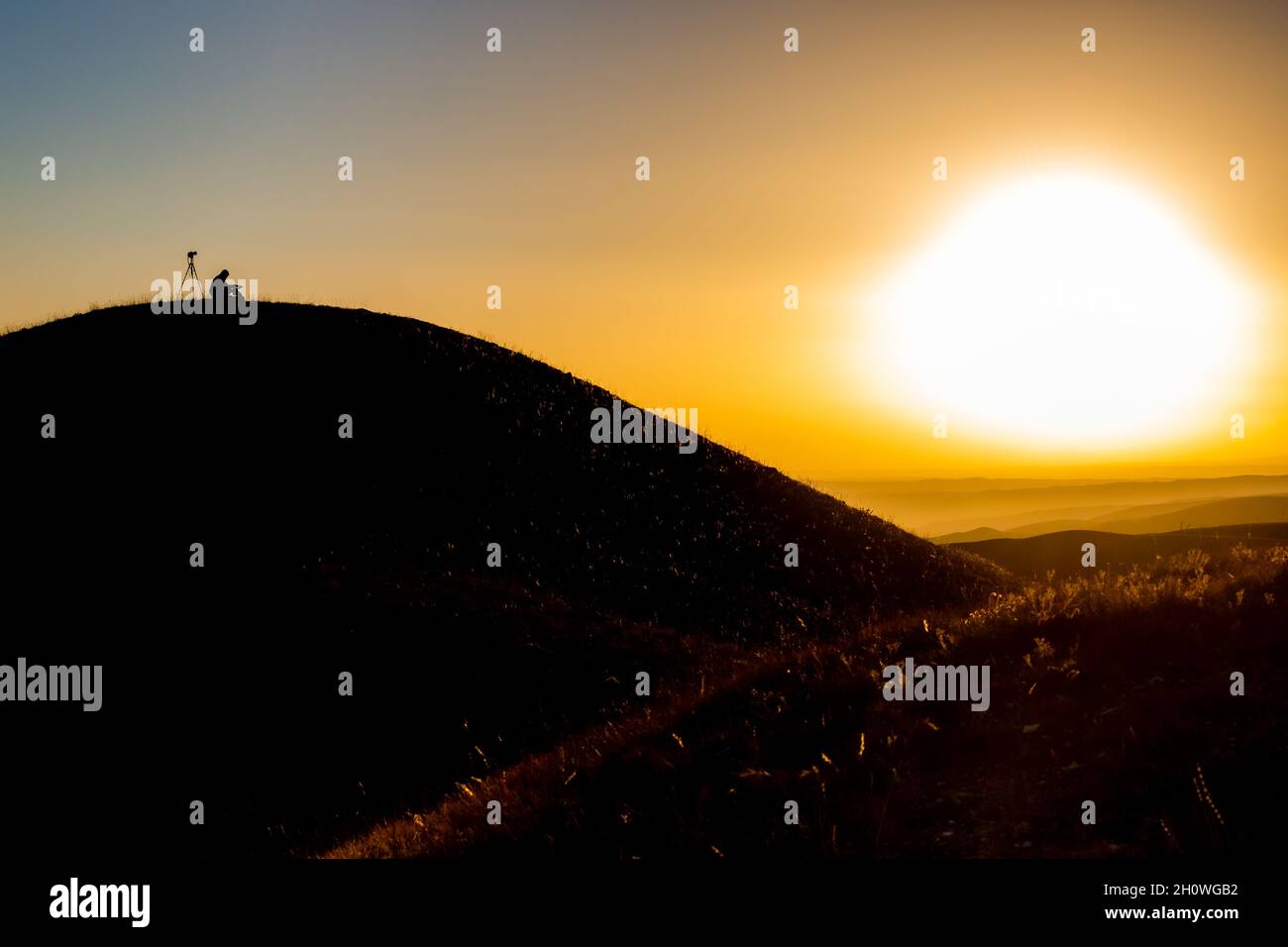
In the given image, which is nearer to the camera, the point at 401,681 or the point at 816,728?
the point at 816,728

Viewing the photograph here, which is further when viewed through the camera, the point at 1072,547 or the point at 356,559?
the point at 1072,547

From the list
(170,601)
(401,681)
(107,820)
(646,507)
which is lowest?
(107,820)

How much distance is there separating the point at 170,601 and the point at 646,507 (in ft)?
66.3

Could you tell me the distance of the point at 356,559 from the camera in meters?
28.9

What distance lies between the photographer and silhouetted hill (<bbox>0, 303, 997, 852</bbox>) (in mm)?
19000

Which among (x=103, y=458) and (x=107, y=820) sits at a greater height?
(x=103, y=458)

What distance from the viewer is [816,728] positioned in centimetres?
938

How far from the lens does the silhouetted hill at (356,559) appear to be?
19000mm

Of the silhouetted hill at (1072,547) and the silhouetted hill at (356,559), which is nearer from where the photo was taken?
the silhouetted hill at (356,559)

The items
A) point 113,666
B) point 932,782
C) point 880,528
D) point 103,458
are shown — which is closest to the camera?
point 932,782
